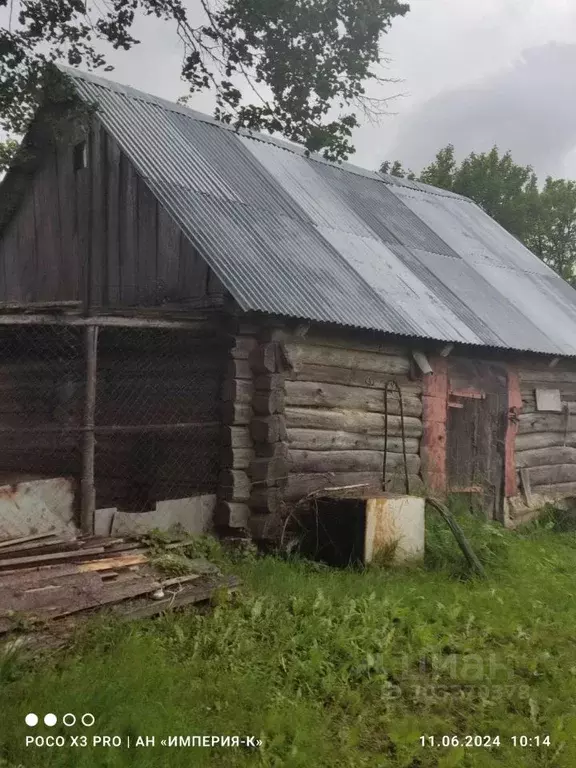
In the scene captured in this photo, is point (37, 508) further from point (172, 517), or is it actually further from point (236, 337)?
point (236, 337)

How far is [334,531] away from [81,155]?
6.17 meters

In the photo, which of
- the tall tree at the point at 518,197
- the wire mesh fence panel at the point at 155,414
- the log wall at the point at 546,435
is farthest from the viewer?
the tall tree at the point at 518,197

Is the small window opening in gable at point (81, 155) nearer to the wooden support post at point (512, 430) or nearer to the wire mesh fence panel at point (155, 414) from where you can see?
the wire mesh fence panel at point (155, 414)

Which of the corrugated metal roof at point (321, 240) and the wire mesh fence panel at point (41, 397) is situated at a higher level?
the corrugated metal roof at point (321, 240)

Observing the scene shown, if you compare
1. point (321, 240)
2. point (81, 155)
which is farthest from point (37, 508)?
point (321, 240)

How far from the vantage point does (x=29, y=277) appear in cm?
1220

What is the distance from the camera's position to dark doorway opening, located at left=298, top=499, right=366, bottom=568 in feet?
27.9

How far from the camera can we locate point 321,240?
37.7 ft

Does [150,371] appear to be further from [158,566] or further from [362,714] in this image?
[362,714]

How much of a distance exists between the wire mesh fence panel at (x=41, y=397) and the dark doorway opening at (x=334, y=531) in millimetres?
3202

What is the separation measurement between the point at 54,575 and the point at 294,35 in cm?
484

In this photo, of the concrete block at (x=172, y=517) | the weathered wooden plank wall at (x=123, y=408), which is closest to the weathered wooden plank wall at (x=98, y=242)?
the weathered wooden plank wall at (x=123, y=408)

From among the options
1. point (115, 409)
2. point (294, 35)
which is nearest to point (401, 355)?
point (115, 409)

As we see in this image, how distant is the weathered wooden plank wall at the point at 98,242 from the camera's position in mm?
9781
